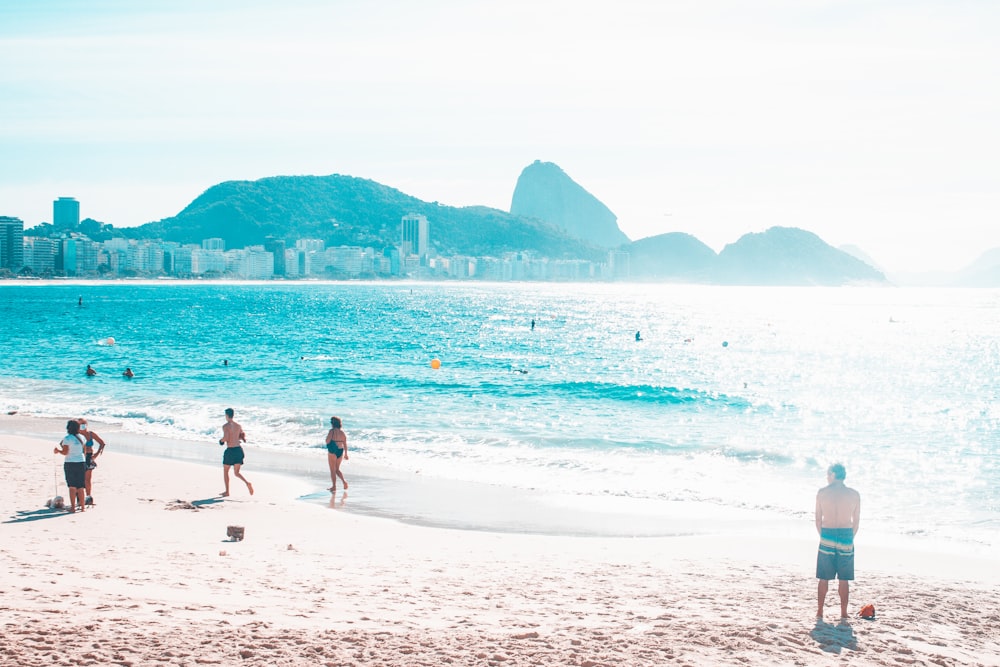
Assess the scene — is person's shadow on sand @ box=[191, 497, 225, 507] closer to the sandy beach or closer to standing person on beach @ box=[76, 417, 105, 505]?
the sandy beach

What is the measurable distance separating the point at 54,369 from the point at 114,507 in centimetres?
3369

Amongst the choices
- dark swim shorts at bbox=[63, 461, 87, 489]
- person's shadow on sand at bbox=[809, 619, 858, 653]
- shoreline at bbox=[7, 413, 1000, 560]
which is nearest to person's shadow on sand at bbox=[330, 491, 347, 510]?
shoreline at bbox=[7, 413, 1000, 560]

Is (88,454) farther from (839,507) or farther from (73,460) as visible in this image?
(839,507)

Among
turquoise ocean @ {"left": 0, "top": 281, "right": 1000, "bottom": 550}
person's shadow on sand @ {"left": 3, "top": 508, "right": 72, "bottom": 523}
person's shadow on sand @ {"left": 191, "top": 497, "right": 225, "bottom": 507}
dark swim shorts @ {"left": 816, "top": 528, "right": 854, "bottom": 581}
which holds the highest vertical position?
dark swim shorts @ {"left": 816, "top": 528, "right": 854, "bottom": 581}

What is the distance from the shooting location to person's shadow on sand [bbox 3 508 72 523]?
41.5ft

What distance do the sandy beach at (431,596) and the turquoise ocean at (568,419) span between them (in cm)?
237

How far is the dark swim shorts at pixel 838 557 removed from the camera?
9148 millimetres

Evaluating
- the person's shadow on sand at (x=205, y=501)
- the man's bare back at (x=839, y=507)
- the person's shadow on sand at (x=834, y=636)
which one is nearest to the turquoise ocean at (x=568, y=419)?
the person's shadow on sand at (x=205, y=501)

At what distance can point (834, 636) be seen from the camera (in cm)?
848

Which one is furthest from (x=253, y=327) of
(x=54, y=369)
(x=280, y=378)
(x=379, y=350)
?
(x=280, y=378)

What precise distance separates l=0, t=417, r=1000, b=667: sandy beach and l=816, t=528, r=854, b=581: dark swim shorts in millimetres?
510

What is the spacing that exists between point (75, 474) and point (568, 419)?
18.8m

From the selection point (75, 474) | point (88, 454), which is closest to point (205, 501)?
point (88, 454)

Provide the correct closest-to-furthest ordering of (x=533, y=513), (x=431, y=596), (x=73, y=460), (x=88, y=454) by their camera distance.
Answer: (x=431, y=596) < (x=73, y=460) < (x=88, y=454) < (x=533, y=513)
